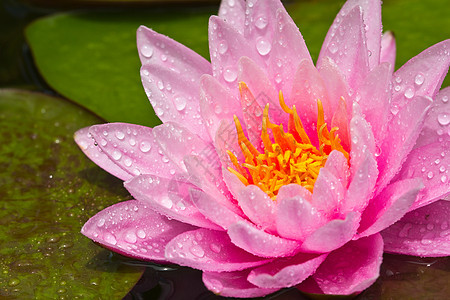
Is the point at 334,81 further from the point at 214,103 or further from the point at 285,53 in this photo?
the point at 214,103

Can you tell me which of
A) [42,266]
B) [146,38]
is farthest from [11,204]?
[146,38]

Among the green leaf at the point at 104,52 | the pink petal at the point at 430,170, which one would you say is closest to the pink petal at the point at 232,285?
the pink petal at the point at 430,170

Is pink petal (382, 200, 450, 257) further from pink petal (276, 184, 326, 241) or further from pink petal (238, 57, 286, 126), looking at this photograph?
pink petal (238, 57, 286, 126)

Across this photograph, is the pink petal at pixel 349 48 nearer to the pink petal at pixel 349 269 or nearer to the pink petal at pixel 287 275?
the pink petal at pixel 349 269

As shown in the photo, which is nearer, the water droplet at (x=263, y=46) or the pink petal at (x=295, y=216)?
the pink petal at (x=295, y=216)

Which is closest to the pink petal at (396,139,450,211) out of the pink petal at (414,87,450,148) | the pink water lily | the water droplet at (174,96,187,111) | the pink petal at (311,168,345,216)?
the pink water lily

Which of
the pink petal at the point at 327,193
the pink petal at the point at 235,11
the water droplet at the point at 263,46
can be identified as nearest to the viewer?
the pink petal at the point at 327,193

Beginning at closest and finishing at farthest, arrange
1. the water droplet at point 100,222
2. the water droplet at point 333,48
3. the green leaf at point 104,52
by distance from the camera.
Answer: the water droplet at point 100,222 → the water droplet at point 333,48 → the green leaf at point 104,52

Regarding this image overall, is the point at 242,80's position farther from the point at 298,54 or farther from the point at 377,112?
the point at 377,112
